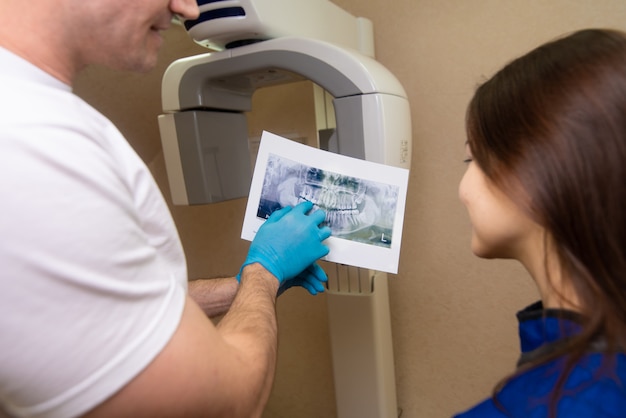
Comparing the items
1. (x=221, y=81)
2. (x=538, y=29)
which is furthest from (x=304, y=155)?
(x=538, y=29)

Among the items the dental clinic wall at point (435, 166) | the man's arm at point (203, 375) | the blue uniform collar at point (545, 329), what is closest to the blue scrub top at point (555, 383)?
the blue uniform collar at point (545, 329)

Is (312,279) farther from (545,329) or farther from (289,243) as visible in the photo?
(545,329)

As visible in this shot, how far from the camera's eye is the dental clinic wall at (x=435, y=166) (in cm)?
109

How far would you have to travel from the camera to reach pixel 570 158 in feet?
A: 1.52

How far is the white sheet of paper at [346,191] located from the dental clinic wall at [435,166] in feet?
1.59

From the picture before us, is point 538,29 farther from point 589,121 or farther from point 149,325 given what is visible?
point 149,325

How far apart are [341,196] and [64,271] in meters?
0.55

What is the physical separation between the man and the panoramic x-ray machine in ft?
1.01

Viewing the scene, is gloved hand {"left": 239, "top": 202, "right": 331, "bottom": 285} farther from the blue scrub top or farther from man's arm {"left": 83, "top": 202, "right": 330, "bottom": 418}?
the blue scrub top

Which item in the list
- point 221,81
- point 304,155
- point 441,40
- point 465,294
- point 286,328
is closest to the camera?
point 304,155

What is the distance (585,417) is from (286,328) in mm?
1320

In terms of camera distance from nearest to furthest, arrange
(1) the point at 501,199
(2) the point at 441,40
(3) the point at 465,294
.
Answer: (1) the point at 501,199 → (2) the point at 441,40 → (3) the point at 465,294

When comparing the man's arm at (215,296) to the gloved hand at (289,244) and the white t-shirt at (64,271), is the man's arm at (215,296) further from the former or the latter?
the white t-shirt at (64,271)

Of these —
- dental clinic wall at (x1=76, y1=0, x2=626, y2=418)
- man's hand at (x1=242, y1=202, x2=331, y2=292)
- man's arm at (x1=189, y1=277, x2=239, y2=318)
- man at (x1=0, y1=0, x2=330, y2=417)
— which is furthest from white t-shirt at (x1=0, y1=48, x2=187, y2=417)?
dental clinic wall at (x1=76, y1=0, x2=626, y2=418)
